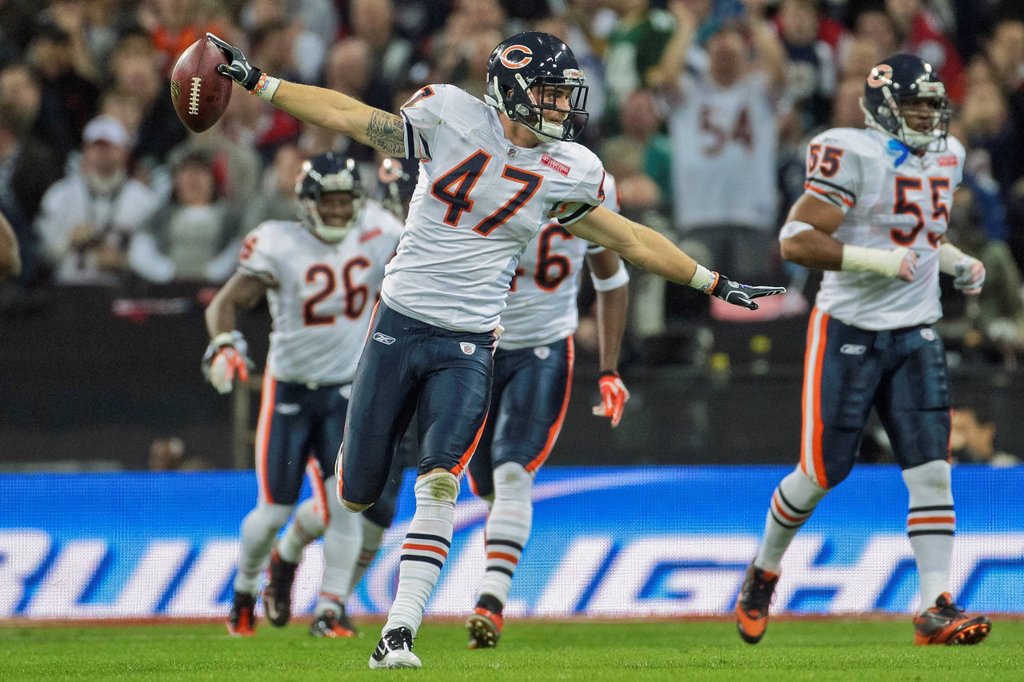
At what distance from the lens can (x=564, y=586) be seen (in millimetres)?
9867

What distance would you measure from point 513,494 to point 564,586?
2.37 metres

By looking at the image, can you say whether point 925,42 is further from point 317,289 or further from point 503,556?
point 503,556

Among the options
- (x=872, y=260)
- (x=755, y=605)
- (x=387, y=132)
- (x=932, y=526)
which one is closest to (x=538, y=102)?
(x=387, y=132)

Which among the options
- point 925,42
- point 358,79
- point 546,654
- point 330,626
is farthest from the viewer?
point 925,42

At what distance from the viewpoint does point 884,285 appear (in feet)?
24.9

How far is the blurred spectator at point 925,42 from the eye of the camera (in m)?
13.8

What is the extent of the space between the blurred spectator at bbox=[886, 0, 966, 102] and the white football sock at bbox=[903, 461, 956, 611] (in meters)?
7.06

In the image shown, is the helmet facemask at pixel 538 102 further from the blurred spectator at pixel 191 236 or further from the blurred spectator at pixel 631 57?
the blurred spectator at pixel 631 57

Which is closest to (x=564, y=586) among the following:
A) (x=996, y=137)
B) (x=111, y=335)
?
(x=111, y=335)

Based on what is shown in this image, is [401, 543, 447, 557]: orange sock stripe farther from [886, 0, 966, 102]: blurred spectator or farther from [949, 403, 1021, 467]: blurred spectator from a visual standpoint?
[886, 0, 966, 102]: blurred spectator

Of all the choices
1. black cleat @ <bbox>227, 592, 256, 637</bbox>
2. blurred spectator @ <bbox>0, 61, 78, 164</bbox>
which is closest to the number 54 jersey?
black cleat @ <bbox>227, 592, 256, 637</bbox>

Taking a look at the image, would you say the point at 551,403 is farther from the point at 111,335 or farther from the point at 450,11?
the point at 450,11

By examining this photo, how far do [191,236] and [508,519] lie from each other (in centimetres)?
523

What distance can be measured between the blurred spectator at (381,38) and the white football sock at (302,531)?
531cm
